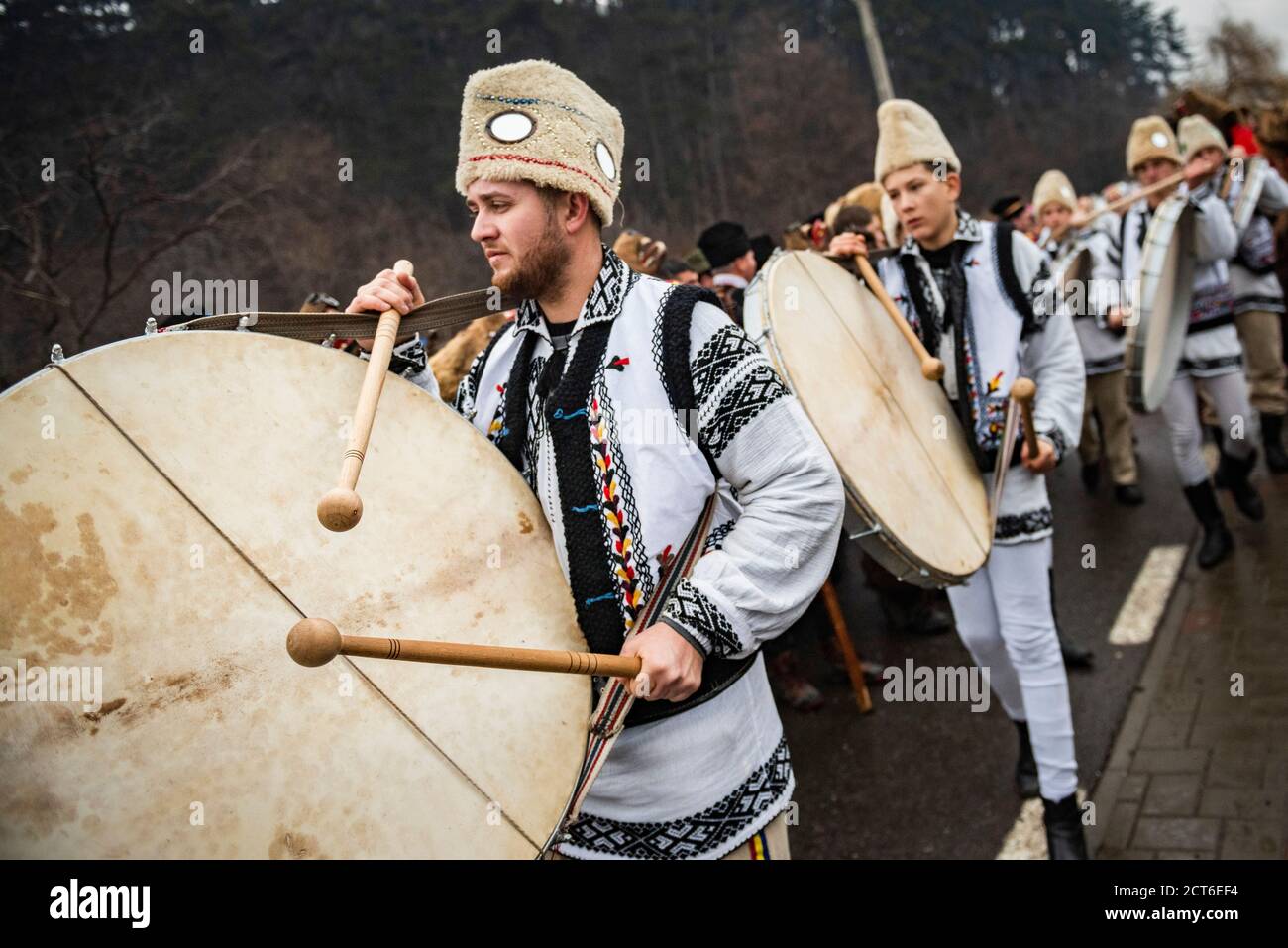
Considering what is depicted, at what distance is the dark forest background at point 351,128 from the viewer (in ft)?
24.4

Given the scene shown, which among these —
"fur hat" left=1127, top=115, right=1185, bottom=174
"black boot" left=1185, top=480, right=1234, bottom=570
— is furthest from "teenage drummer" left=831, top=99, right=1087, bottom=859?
"fur hat" left=1127, top=115, right=1185, bottom=174

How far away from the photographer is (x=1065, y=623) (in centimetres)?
550

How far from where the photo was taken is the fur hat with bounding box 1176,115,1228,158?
5.78 metres

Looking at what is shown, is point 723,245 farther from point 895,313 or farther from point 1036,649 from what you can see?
point 1036,649

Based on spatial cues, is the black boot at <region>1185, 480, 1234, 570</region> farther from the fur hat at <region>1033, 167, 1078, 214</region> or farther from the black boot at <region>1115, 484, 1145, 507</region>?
the fur hat at <region>1033, 167, 1078, 214</region>

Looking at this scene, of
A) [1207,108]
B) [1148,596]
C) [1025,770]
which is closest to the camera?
[1025,770]

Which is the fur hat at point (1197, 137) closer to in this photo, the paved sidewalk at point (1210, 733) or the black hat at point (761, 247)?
the paved sidewalk at point (1210, 733)

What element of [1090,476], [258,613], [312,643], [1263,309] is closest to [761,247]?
[1090,476]

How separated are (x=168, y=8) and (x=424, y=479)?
11.2 metres

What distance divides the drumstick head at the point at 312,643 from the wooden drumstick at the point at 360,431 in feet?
0.50

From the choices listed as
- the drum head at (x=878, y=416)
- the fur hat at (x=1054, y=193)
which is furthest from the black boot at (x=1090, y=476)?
the drum head at (x=878, y=416)

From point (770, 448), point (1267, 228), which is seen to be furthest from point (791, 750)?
point (1267, 228)

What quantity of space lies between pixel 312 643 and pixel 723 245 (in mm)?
5098

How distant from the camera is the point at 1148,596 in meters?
5.56
